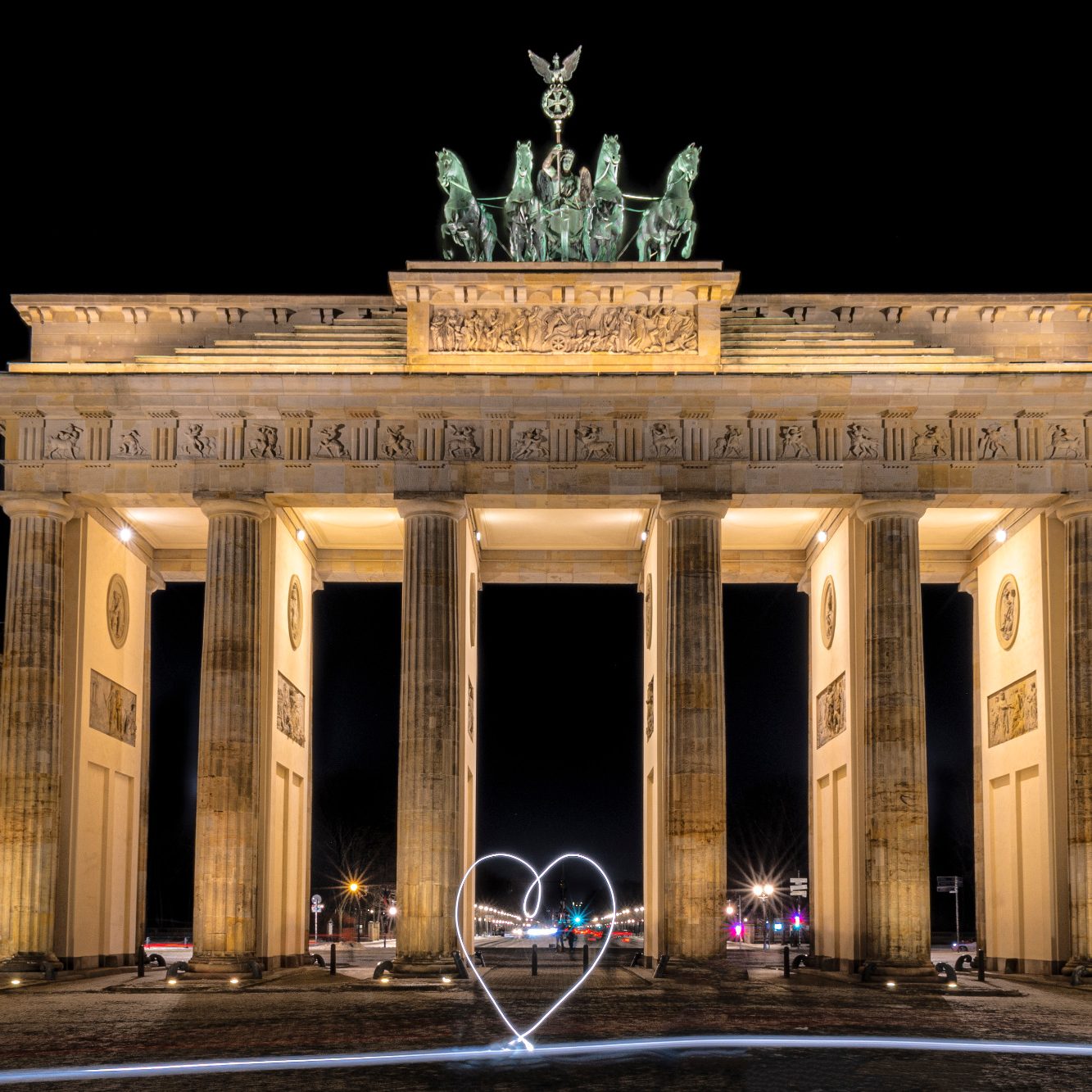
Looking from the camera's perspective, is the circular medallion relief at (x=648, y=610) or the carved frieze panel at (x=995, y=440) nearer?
the carved frieze panel at (x=995, y=440)

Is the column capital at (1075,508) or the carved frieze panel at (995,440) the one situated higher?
the carved frieze panel at (995,440)

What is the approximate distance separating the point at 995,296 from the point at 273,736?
69.3ft

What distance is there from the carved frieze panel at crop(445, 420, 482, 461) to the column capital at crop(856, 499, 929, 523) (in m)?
9.36

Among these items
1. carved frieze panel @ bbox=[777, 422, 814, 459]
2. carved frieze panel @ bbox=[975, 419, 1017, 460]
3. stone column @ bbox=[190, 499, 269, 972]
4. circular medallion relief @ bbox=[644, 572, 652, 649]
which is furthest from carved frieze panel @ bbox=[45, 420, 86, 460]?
carved frieze panel @ bbox=[975, 419, 1017, 460]

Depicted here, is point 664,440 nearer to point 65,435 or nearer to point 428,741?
point 428,741

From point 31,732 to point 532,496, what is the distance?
13.0m

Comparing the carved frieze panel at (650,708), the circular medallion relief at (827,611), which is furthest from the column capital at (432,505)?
the circular medallion relief at (827,611)

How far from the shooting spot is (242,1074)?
58.3 ft

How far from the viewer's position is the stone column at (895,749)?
3612cm

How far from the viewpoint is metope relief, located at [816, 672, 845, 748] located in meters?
40.9

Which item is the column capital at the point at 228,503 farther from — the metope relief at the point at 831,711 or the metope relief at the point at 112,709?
the metope relief at the point at 831,711

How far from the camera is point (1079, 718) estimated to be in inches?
1463

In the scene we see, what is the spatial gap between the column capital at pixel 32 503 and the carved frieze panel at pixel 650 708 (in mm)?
15414

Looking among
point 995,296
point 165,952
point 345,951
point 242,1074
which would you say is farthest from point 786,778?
point 242,1074
